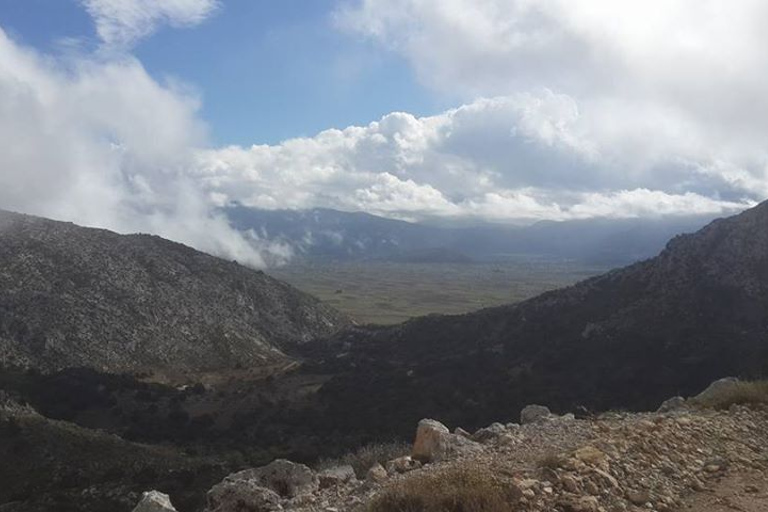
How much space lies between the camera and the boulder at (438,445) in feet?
40.4

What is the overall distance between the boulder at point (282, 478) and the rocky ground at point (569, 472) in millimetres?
24

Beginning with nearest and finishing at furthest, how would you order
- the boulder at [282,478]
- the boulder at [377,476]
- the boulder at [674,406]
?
the boulder at [377,476]
the boulder at [282,478]
the boulder at [674,406]

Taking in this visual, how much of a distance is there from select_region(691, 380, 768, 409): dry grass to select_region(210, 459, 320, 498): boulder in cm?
1048

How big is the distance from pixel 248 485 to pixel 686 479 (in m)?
7.69

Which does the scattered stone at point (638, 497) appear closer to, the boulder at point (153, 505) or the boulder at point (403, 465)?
the boulder at point (403, 465)

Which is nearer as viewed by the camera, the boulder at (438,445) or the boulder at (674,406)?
the boulder at (438,445)

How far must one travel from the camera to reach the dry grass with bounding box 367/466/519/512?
8023 mm

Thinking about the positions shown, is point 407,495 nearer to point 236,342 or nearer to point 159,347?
point 159,347

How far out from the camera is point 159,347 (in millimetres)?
86188

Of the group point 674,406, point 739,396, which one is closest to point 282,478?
point 674,406

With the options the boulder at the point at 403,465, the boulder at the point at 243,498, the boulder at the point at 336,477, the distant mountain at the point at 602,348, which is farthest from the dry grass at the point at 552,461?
the distant mountain at the point at 602,348

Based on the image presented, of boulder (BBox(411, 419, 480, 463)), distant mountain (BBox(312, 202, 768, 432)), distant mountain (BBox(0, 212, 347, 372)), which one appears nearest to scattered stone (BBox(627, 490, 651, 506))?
boulder (BBox(411, 419, 480, 463))

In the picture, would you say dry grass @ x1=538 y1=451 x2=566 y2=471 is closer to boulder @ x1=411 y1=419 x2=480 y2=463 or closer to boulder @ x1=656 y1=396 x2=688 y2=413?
boulder @ x1=411 y1=419 x2=480 y2=463

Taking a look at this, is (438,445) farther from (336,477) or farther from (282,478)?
(282,478)
